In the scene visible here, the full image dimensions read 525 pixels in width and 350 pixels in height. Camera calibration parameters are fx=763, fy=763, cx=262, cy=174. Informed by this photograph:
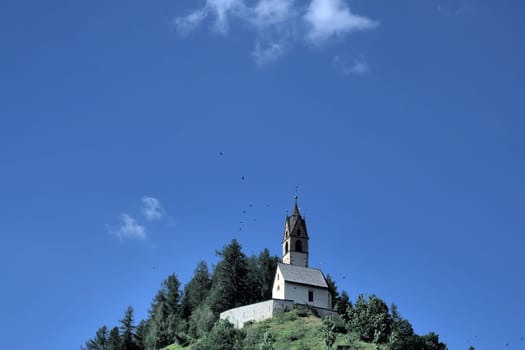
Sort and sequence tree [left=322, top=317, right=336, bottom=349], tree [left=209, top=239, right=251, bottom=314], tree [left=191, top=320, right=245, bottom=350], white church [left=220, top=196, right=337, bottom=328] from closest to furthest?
1. tree [left=322, top=317, right=336, bottom=349]
2. tree [left=191, top=320, right=245, bottom=350]
3. white church [left=220, top=196, right=337, bottom=328]
4. tree [left=209, top=239, right=251, bottom=314]

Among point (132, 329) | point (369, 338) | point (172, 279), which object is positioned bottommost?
point (369, 338)

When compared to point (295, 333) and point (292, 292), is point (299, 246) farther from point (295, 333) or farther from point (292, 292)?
point (295, 333)

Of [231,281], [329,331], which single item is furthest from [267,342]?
[231,281]

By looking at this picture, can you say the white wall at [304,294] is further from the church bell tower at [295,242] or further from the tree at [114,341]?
the tree at [114,341]

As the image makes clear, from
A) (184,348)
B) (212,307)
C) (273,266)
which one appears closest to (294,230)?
(273,266)

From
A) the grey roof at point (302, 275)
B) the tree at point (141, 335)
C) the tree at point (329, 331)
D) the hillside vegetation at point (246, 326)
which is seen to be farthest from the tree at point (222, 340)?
the tree at point (141, 335)

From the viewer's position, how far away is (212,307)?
293 feet

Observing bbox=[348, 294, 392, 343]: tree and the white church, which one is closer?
bbox=[348, 294, 392, 343]: tree

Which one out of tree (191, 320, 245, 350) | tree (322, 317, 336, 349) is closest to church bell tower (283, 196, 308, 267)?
tree (322, 317, 336, 349)

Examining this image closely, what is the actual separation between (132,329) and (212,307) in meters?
13.3

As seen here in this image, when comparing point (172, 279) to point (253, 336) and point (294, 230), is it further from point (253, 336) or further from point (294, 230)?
point (253, 336)

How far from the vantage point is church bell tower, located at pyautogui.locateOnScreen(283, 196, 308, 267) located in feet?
301

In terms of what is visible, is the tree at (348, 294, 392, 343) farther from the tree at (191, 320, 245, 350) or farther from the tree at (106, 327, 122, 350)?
the tree at (106, 327, 122, 350)

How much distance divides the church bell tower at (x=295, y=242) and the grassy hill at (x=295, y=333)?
1068 centimetres
